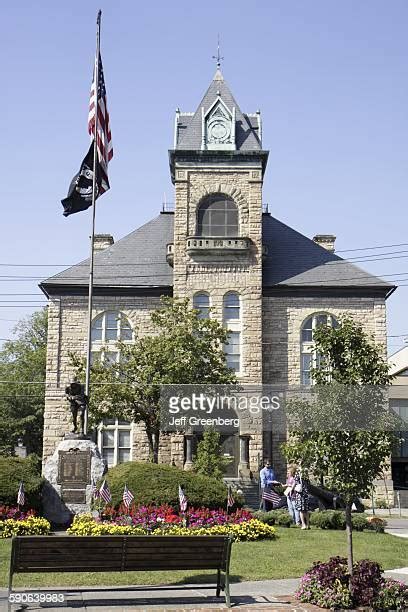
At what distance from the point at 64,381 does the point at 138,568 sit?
26634 mm

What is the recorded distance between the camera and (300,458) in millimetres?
12016

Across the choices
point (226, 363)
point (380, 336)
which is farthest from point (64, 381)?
point (380, 336)

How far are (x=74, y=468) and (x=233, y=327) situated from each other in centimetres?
1627

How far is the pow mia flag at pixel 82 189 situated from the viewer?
26141mm

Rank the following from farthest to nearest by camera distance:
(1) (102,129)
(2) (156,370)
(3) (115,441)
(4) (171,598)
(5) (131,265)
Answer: (5) (131,265) → (3) (115,441) → (2) (156,370) → (1) (102,129) → (4) (171,598)

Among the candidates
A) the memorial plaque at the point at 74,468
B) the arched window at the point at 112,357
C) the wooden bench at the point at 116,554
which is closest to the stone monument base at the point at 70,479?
the memorial plaque at the point at 74,468

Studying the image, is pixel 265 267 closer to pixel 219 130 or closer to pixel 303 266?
pixel 303 266

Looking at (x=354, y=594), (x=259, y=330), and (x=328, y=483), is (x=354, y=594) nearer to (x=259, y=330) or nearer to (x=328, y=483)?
(x=328, y=483)

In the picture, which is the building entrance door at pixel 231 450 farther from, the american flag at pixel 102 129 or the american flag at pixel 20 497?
the american flag at pixel 20 497

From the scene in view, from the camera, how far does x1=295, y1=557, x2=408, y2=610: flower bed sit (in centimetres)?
1015

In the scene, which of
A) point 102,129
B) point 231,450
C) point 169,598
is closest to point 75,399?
point 102,129

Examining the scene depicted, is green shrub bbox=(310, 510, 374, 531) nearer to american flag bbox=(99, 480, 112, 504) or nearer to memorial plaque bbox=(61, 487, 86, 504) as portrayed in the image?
american flag bbox=(99, 480, 112, 504)

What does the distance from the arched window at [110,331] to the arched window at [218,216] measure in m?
5.68

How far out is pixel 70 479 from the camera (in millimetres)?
21250
